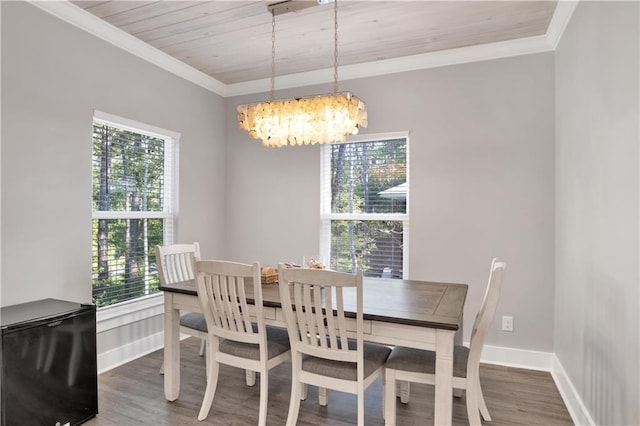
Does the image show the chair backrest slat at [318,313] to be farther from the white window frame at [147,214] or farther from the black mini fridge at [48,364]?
the white window frame at [147,214]

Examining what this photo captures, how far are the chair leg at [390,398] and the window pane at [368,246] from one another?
1.68 meters

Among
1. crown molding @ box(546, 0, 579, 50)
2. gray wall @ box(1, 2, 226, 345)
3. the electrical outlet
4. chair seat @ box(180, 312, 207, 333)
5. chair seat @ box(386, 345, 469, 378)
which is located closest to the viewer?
chair seat @ box(386, 345, 469, 378)

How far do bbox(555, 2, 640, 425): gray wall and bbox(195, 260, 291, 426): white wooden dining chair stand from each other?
1.68 meters

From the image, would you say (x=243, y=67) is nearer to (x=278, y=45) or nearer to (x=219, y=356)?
(x=278, y=45)

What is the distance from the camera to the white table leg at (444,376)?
183 centimetres

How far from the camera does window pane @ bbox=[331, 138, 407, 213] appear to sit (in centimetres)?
366

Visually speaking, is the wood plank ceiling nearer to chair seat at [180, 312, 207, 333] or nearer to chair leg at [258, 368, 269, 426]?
chair seat at [180, 312, 207, 333]

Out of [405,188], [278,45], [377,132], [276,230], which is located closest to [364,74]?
[377,132]

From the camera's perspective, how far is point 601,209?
1.99 meters

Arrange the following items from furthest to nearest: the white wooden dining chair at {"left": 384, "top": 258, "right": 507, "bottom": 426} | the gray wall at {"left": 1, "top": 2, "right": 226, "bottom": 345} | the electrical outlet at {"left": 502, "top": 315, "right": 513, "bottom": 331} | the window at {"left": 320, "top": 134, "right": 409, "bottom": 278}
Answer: the window at {"left": 320, "top": 134, "right": 409, "bottom": 278}
the electrical outlet at {"left": 502, "top": 315, "right": 513, "bottom": 331}
the gray wall at {"left": 1, "top": 2, "right": 226, "bottom": 345}
the white wooden dining chair at {"left": 384, "top": 258, "right": 507, "bottom": 426}

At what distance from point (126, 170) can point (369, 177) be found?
7.12 feet

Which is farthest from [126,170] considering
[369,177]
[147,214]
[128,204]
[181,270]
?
[369,177]

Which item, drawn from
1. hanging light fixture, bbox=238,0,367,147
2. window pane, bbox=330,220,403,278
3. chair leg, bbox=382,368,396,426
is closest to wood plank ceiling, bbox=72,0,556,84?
hanging light fixture, bbox=238,0,367,147

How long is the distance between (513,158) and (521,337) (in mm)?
1477
